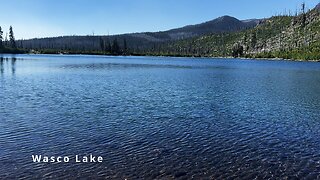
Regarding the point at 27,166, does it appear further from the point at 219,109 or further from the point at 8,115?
the point at 219,109

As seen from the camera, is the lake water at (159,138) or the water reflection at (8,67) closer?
the lake water at (159,138)

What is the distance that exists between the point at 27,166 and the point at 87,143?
15.3 feet

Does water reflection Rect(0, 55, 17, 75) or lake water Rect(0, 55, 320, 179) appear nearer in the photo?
lake water Rect(0, 55, 320, 179)

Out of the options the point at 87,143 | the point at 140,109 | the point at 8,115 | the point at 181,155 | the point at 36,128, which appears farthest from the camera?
the point at 140,109

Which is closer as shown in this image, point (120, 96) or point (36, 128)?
point (36, 128)

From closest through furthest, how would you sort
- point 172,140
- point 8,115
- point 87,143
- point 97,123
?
1. point 87,143
2. point 172,140
3. point 97,123
4. point 8,115

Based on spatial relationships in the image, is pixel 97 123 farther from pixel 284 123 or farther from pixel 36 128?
pixel 284 123

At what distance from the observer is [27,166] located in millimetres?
15734

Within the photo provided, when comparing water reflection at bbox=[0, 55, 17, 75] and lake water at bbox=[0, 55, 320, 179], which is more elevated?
water reflection at bbox=[0, 55, 17, 75]

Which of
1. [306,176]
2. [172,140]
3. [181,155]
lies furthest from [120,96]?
[306,176]

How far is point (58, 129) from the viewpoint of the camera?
23.2m

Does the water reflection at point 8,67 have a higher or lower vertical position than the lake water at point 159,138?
higher

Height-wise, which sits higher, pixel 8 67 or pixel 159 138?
pixel 8 67

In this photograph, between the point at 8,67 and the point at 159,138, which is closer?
the point at 159,138
